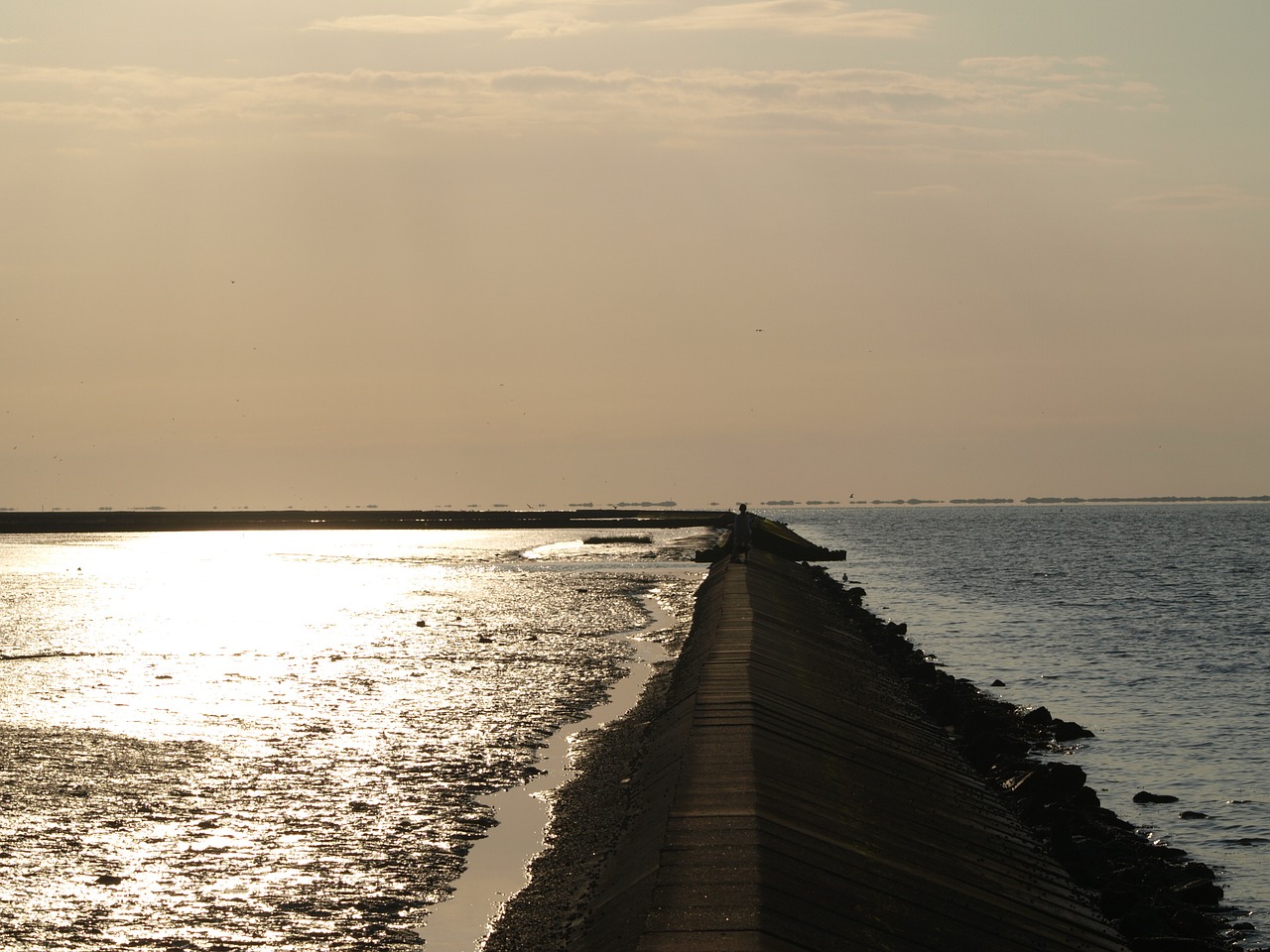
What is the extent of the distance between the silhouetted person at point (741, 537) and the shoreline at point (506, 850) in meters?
26.2

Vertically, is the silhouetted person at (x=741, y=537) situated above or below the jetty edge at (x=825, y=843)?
above

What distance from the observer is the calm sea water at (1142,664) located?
1759 centimetres

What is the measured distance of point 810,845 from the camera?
35.8 feet

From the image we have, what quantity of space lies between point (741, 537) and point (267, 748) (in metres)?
32.1

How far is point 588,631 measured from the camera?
32844 mm

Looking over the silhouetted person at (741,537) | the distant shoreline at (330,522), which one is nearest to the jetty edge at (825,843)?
the silhouetted person at (741,537)

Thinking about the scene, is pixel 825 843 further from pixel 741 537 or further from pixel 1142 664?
pixel 741 537

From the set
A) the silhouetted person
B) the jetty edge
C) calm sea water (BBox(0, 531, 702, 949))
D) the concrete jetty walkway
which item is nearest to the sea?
calm sea water (BBox(0, 531, 702, 949))

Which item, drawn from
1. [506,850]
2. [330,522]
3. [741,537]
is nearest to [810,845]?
[506,850]

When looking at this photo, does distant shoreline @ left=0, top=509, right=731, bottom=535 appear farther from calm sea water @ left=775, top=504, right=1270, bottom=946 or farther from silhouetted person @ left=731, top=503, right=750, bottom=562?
silhouetted person @ left=731, top=503, right=750, bottom=562

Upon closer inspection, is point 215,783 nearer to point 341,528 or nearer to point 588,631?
point 588,631

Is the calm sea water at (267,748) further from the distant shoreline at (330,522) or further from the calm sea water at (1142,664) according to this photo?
the distant shoreline at (330,522)

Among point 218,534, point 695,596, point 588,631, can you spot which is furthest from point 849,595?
point 218,534

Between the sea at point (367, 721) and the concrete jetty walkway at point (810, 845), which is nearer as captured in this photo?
the concrete jetty walkway at point (810, 845)
